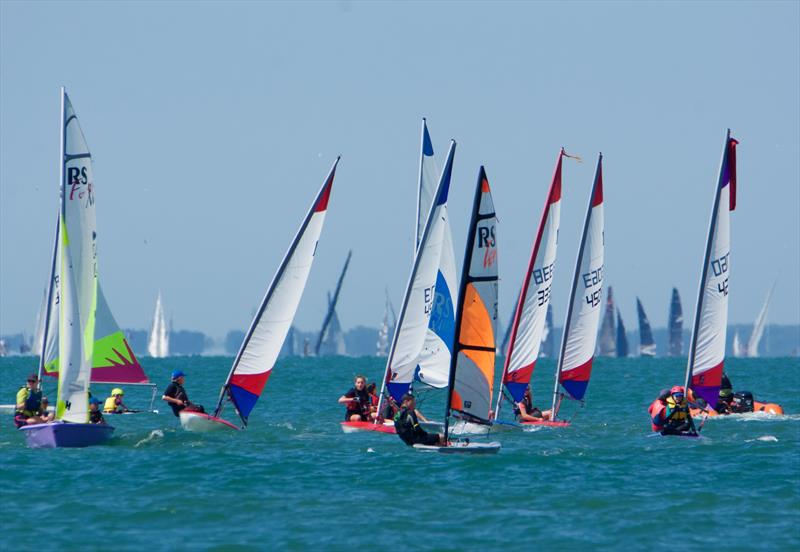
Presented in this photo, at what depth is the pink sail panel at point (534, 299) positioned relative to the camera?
35.7 meters

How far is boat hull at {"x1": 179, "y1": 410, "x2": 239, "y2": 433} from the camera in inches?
1251

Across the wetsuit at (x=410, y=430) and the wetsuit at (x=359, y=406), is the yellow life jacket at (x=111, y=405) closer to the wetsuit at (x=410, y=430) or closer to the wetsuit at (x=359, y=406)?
the wetsuit at (x=359, y=406)

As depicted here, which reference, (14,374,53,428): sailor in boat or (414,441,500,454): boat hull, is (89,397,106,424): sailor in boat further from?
(414,441,500,454): boat hull

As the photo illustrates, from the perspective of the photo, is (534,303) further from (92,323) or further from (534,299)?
(92,323)

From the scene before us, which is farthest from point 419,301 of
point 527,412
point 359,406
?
point 527,412

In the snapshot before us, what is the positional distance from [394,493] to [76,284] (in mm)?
8595

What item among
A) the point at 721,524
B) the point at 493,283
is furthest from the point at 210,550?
the point at 493,283

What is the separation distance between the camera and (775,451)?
2897 centimetres

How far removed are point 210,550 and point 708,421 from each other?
70.0 ft

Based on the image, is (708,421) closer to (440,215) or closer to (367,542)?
(440,215)

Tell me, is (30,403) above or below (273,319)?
below

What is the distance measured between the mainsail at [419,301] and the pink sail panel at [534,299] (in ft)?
9.02

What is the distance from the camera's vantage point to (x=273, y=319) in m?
A: 33.4

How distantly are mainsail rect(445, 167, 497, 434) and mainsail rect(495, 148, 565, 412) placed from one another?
28.9 feet
